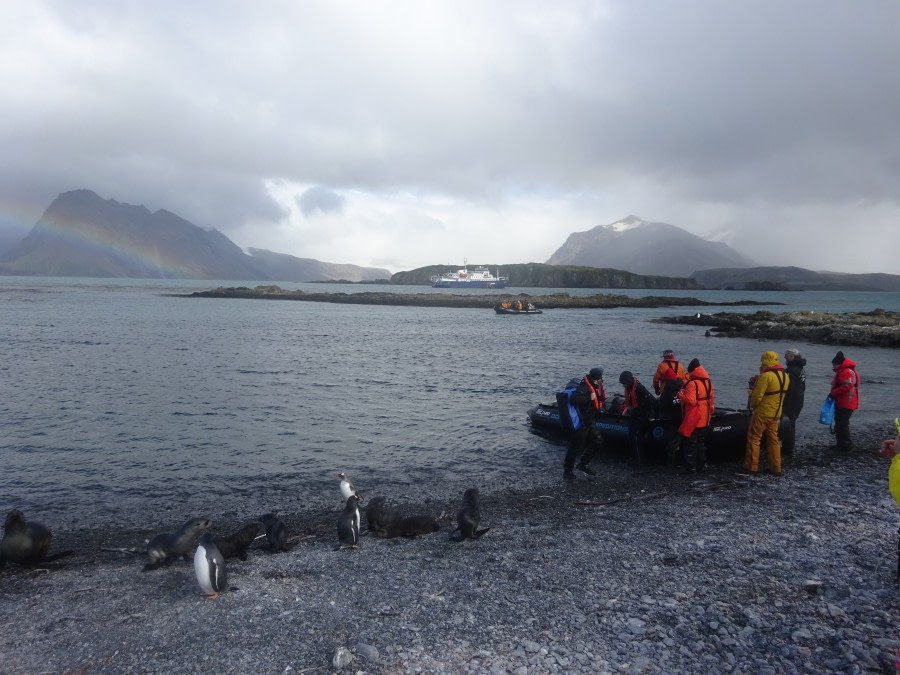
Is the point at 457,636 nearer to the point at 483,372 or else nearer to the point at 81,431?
the point at 81,431

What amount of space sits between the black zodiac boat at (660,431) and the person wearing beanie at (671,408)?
3.0 inches

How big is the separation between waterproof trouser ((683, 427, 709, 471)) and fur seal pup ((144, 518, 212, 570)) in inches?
372

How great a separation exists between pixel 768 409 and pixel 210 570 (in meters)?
9.81

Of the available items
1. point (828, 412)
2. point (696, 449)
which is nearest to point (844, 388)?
point (828, 412)

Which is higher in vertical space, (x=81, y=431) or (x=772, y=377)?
(x=772, y=377)

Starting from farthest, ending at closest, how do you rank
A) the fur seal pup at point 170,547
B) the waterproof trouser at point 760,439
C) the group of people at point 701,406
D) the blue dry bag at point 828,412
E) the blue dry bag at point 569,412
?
the blue dry bag at point 828,412 → the blue dry bag at point 569,412 → the waterproof trouser at point 760,439 → the group of people at point 701,406 → the fur seal pup at point 170,547

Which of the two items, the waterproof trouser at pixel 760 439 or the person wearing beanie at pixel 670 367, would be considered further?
the person wearing beanie at pixel 670 367

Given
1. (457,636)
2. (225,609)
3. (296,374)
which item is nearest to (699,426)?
(457,636)

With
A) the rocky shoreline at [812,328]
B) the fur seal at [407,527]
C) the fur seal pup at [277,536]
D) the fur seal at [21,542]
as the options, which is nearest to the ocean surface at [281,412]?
the fur seal at [21,542]

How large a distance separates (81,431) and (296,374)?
11.6 m

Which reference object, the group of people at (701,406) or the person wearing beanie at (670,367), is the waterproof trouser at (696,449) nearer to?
the group of people at (701,406)

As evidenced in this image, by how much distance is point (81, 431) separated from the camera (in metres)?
16.7

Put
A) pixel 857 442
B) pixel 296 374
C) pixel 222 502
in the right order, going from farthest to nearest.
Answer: pixel 296 374 → pixel 857 442 → pixel 222 502

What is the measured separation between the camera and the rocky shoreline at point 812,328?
43438mm
